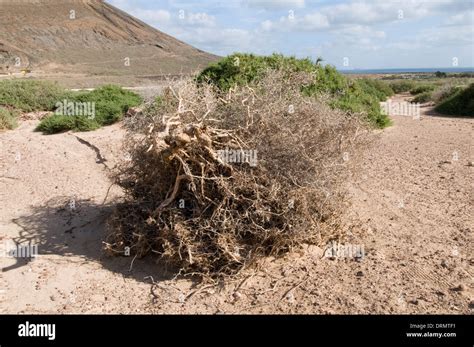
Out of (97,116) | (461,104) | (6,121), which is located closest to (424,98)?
(461,104)

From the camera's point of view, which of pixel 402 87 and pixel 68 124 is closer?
pixel 68 124

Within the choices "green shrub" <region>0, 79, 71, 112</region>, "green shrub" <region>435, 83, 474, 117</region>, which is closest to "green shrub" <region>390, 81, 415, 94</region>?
"green shrub" <region>435, 83, 474, 117</region>

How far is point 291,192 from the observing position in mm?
3963

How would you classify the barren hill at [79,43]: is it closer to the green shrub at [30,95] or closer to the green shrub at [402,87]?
the green shrub at [402,87]

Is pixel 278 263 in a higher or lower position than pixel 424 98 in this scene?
lower

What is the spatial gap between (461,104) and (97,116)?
951 centimetres
